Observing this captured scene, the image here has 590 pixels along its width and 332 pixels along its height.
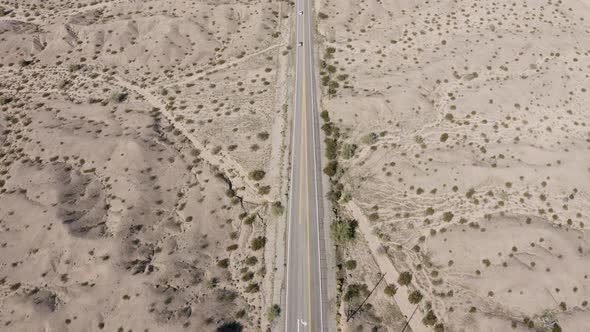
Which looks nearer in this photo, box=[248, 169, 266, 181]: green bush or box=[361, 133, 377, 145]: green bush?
box=[248, 169, 266, 181]: green bush

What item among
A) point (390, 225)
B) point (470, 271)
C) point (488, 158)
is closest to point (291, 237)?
point (390, 225)

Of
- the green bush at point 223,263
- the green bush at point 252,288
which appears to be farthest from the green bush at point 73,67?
the green bush at point 252,288

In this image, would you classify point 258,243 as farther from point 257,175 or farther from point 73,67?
point 73,67

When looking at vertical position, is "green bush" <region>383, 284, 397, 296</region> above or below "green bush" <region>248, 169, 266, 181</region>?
below

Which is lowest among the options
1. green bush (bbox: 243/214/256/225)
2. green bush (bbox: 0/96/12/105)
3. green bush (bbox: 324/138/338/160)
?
green bush (bbox: 243/214/256/225)

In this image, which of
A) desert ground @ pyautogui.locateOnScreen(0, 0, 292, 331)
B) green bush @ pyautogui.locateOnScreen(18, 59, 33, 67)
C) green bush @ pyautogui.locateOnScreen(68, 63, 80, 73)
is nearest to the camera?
desert ground @ pyautogui.locateOnScreen(0, 0, 292, 331)

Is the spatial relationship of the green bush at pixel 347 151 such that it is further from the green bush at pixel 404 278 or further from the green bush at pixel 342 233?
the green bush at pixel 404 278

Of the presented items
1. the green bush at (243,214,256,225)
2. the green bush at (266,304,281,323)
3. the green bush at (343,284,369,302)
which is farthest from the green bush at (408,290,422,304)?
the green bush at (243,214,256,225)

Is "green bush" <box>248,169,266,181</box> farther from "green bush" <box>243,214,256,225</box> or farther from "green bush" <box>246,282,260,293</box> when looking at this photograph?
"green bush" <box>246,282,260,293</box>

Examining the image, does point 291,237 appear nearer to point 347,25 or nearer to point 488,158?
point 488,158
